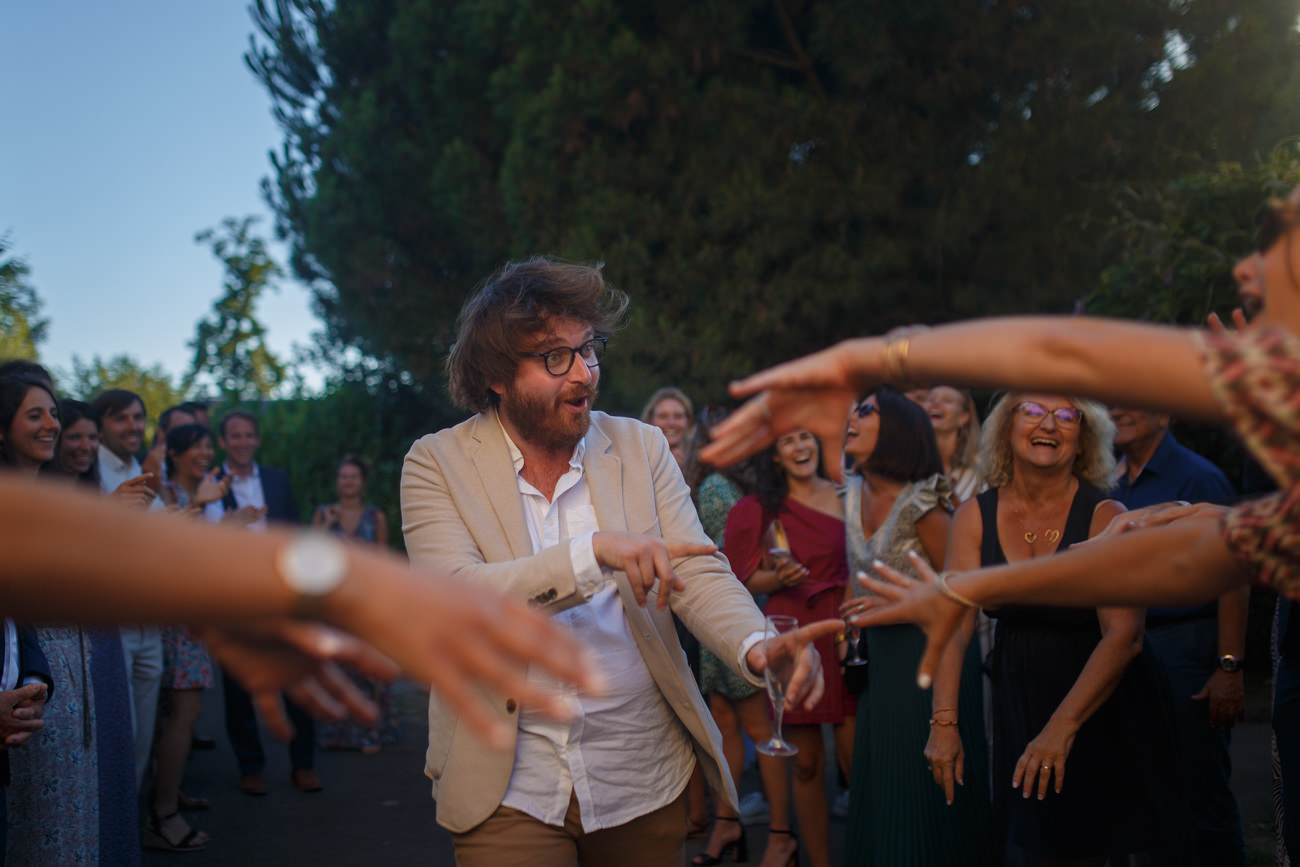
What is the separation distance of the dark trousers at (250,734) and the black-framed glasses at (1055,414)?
16.3 feet

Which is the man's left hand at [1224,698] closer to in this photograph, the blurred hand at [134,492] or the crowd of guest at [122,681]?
the crowd of guest at [122,681]

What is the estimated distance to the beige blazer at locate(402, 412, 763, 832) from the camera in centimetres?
259

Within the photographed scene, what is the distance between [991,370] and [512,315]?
1674mm

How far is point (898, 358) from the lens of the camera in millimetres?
1692

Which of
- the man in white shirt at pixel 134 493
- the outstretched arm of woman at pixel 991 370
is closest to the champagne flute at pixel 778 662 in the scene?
the outstretched arm of woman at pixel 991 370

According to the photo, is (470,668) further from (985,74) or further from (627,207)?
(985,74)

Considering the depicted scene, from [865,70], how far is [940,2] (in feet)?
3.13

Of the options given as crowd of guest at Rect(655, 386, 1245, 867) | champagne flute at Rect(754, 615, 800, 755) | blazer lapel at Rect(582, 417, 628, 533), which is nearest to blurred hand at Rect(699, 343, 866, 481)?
champagne flute at Rect(754, 615, 800, 755)

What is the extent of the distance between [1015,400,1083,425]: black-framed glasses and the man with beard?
151cm

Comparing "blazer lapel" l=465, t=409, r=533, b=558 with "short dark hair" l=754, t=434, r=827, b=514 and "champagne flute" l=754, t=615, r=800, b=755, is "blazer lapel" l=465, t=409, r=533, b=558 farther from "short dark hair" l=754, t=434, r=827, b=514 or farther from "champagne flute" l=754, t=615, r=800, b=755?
"short dark hair" l=754, t=434, r=827, b=514

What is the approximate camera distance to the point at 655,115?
1079 cm

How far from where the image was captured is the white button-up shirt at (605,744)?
8.66 feet

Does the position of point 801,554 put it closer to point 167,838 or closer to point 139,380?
point 167,838

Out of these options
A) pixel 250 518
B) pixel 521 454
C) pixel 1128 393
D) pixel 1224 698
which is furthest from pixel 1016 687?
pixel 250 518
